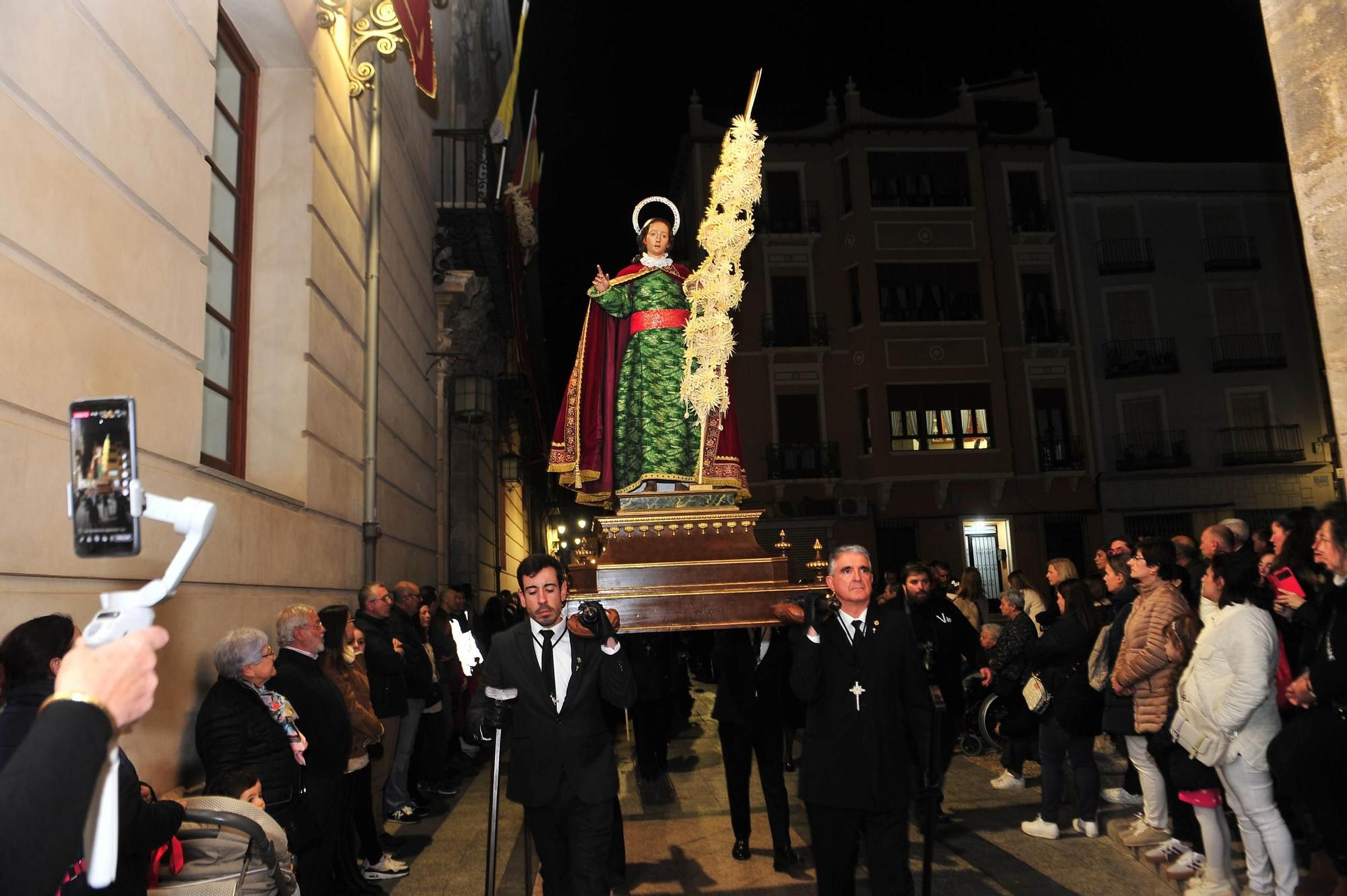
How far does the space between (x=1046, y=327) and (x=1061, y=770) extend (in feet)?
72.2

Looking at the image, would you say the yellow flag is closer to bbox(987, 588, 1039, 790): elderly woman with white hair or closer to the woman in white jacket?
bbox(987, 588, 1039, 790): elderly woman with white hair

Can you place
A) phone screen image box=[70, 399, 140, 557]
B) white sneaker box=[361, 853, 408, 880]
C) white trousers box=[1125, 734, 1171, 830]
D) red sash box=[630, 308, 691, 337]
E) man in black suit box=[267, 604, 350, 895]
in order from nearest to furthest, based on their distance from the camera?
1. phone screen image box=[70, 399, 140, 557]
2. man in black suit box=[267, 604, 350, 895]
3. red sash box=[630, 308, 691, 337]
4. white sneaker box=[361, 853, 408, 880]
5. white trousers box=[1125, 734, 1171, 830]

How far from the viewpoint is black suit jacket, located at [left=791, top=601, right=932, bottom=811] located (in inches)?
161

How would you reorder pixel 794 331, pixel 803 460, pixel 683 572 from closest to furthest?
pixel 683 572
pixel 803 460
pixel 794 331

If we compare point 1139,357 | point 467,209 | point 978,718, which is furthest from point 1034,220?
point 978,718

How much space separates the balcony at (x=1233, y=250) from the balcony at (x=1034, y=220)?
4.36 meters

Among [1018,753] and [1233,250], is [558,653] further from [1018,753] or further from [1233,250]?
[1233,250]

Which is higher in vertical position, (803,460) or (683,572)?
(803,460)

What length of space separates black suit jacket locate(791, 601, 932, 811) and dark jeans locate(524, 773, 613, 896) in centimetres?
91

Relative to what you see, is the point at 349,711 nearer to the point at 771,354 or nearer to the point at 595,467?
the point at 595,467

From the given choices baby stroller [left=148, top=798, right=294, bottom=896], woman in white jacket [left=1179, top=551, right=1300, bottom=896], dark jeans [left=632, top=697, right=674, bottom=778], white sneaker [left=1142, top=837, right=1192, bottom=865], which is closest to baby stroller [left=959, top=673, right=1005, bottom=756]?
dark jeans [left=632, top=697, right=674, bottom=778]

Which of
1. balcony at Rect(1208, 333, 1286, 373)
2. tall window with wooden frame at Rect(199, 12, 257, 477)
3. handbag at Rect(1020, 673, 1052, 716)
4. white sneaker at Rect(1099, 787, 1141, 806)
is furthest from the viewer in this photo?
balcony at Rect(1208, 333, 1286, 373)

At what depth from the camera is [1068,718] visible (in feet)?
21.0

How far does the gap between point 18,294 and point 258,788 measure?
2150 mm
